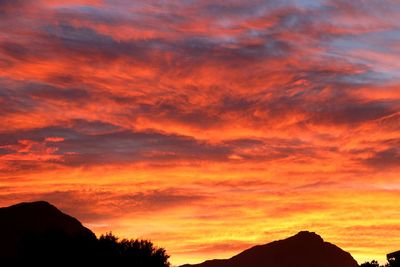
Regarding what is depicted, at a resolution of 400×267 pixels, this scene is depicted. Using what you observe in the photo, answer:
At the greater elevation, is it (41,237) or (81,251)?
(41,237)

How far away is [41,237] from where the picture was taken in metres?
67.4

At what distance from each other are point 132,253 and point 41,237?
9.81 m

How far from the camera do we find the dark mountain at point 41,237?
65562mm

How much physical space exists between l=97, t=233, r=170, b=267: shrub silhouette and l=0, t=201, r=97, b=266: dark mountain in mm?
1620

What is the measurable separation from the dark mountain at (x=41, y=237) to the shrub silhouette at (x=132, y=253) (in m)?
1.62

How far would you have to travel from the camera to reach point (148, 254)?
71.8 m

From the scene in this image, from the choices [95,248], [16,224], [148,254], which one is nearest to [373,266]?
[148,254]

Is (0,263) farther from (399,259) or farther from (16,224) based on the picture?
(16,224)

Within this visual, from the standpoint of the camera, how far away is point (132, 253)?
71375 mm

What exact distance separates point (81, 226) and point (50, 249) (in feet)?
328

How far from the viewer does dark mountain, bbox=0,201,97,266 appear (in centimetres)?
6556

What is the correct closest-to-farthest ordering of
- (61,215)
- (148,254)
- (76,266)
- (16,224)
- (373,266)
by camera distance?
(76,266) < (148,254) < (373,266) < (16,224) < (61,215)

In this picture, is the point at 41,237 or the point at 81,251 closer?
the point at 81,251

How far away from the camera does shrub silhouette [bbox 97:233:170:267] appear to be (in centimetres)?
6950
